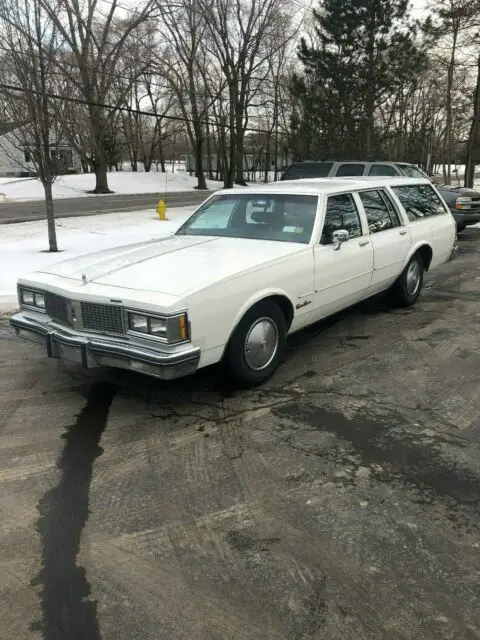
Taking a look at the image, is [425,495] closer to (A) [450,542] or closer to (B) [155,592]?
(A) [450,542]

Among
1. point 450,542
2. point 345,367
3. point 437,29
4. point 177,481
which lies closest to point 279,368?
point 345,367

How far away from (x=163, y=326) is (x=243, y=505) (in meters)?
1.30

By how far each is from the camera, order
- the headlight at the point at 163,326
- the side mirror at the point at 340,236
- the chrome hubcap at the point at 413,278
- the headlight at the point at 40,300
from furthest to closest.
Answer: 1. the chrome hubcap at the point at 413,278
2. the side mirror at the point at 340,236
3. the headlight at the point at 40,300
4. the headlight at the point at 163,326

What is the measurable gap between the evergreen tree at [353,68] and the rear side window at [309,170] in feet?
54.1

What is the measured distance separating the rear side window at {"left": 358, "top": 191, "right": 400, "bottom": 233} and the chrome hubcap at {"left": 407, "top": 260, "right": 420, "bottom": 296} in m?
0.71

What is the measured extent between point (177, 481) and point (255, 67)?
118 ft

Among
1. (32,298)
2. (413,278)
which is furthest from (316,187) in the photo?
(32,298)

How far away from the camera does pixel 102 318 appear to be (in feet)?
12.8

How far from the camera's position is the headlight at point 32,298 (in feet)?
14.5

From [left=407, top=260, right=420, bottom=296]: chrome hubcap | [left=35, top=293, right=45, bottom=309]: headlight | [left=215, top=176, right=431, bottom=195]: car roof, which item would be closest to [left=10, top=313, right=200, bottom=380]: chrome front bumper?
[left=35, top=293, right=45, bottom=309]: headlight

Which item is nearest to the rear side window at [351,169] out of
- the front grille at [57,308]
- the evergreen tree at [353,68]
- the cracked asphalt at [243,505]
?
the cracked asphalt at [243,505]

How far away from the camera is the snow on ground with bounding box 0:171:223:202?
3244 centimetres

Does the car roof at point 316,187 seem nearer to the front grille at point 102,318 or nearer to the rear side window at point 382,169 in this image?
the front grille at point 102,318

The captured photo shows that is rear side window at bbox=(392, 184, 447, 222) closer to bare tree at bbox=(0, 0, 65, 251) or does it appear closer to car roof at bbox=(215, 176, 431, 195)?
car roof at bbox=(215, 176, 431, 195)
